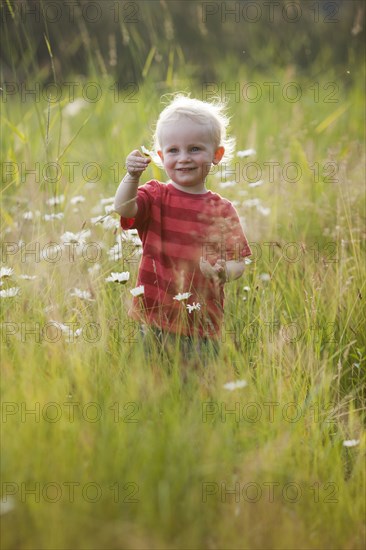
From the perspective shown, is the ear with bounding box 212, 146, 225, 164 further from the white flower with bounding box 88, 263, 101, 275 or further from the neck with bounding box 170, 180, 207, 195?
the white flower with bounding box 88, 263, 101, 275

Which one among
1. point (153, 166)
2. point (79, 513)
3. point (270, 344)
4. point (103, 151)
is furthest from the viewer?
point (103, 151)

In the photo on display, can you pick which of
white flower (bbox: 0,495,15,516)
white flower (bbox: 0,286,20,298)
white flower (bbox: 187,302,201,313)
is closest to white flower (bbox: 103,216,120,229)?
white flower (bbox: 0,286,20,298)

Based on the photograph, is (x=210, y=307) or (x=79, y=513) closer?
(x=79, y=513)

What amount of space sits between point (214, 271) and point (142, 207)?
1.23 ft

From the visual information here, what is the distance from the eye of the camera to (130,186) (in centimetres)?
249

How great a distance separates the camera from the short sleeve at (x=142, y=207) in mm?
2592

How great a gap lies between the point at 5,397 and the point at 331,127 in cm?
376

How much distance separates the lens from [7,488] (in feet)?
5.66

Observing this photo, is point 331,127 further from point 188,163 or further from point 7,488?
point 7,488

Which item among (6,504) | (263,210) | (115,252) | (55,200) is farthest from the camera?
(263,210)

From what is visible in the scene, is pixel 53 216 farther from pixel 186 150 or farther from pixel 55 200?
pixel 186 150

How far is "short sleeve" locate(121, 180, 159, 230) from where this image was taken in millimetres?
2592

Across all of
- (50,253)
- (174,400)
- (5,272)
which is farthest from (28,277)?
(174,400)

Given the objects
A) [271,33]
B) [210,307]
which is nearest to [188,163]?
[210,307]
